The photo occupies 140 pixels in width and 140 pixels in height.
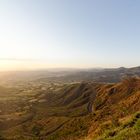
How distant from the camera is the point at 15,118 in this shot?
91375 mm

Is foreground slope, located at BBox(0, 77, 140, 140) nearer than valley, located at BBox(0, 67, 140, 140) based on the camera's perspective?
No

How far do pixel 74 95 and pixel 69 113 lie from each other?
30.1 metres

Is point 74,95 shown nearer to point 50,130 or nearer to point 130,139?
A: point 50,130

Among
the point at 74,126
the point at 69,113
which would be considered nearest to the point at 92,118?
the point at 74,126

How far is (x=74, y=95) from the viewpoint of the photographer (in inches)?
4985

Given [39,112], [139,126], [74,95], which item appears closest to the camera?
[139,126]

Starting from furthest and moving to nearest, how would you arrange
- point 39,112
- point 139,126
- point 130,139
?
point 39,112 → point 139,126 → point 130,139

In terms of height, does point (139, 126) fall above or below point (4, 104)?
above

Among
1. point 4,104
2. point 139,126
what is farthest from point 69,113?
point 139,126

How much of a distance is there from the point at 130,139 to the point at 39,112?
9098 cm

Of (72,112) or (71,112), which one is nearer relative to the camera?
(72,112)

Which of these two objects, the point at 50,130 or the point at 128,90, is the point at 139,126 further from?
the point at 128,90

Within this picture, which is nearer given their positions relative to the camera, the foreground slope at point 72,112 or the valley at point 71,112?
the valley at point 71,112

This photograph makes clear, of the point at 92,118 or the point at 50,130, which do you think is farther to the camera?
the point at 50,130
